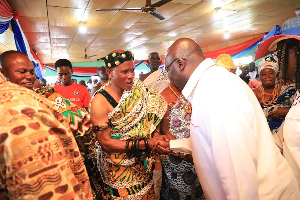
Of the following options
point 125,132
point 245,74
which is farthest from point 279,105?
point 245,74

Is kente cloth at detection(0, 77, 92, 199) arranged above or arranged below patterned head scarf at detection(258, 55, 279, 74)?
below

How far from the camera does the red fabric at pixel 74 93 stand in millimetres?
3707

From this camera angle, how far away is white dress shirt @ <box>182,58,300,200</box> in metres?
1.07

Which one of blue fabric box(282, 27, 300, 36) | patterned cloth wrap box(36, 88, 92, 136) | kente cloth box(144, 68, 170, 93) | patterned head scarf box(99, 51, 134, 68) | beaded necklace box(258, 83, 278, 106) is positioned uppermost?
blue fabric box(282, 27, 300, 36)

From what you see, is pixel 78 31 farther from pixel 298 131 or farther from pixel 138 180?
pixel 298 131

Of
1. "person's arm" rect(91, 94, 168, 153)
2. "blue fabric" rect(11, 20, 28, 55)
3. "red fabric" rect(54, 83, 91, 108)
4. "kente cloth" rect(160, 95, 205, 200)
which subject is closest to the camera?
"person's arm" rect(91, 94, 168, 153)

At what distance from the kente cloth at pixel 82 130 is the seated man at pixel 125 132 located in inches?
4.8

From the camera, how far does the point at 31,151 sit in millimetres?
708

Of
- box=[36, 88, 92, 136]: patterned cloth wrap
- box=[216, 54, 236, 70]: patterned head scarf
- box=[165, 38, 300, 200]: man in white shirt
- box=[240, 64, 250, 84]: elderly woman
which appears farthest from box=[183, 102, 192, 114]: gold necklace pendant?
box=[240, 64, 250, 84]: elderly woman

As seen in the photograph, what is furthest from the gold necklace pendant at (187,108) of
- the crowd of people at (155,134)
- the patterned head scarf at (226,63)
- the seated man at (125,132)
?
the patterned head scarf at (226,63)

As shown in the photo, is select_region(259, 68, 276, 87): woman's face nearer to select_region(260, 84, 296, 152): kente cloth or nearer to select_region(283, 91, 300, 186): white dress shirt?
select_region(260, 84, 296, 152): kente cloth

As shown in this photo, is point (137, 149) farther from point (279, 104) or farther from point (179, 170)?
point (279, 104)

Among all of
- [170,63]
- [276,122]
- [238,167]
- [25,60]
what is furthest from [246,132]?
[276,122]

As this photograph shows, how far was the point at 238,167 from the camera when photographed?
41.8 inches
